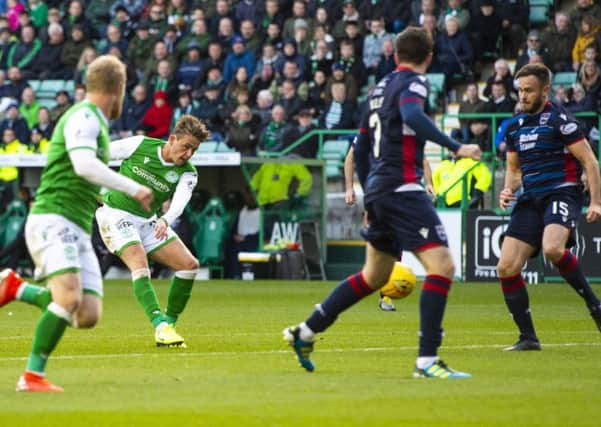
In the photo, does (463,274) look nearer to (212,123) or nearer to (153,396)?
(212,123)

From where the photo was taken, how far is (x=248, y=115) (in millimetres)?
28688

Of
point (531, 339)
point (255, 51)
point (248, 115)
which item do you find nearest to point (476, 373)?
point (531, 339)

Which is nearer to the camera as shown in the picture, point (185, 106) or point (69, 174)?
point (69, 174)

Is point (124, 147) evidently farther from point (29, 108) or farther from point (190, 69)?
point (29, 108)

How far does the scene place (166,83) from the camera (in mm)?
31125

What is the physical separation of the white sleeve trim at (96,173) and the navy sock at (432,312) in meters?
2.09

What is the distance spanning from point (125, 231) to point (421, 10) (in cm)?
1597

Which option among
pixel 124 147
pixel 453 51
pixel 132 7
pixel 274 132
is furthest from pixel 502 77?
pixel 124 147

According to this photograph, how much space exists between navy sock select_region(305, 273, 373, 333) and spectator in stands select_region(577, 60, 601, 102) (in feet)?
50.8

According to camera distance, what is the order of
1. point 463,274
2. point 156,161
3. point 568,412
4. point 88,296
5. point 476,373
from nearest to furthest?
point 568,412, point 88,296, point 476,373, point 156,161, point 463,274

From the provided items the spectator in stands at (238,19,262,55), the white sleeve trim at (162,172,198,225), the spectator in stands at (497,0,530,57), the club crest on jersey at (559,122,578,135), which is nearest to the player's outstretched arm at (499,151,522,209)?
the club crest on jersey at (559,122,578,135)

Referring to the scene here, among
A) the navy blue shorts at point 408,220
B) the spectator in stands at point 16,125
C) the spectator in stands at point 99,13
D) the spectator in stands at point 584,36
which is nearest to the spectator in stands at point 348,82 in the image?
the spectator in stands at point 584,36

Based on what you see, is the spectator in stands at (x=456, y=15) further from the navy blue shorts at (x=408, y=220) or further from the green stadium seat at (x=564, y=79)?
the navy blue shorts at (x=408, y=220)

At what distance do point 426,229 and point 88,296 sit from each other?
2227 millimetres
